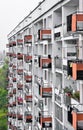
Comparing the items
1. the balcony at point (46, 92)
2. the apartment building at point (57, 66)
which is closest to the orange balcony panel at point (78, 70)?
the apartment building at point (57, 66)

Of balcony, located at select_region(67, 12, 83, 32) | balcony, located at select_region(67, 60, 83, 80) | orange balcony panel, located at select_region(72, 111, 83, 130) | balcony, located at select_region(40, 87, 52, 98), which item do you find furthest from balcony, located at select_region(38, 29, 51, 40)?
orange balcony panel, located at select_region(72, 111, 83, 130)

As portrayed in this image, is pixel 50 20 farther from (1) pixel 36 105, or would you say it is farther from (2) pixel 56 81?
(1) pixel 36 105

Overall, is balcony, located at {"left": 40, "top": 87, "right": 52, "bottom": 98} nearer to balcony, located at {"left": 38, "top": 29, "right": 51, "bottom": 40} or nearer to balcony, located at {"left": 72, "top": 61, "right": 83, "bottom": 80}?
balcony, located at {"left": 38, "top": 29, "right": 51, "bottom": 40}

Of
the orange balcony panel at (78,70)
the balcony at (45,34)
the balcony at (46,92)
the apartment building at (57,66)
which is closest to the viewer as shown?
the orange balcony panel at (78,70)

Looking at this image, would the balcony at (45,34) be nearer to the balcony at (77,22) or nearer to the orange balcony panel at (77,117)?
the balcony at (77,22)

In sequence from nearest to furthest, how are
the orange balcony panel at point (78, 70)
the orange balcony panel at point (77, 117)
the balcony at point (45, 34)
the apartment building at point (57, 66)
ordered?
the orange balcony panel at point (78, 70) → the orange balcony panel at point (77, 117) → the apartment building at point (57, 66) → the balcony at point (45, 34)

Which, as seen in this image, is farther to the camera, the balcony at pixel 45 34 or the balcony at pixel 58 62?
the balcony at pixel 45 34

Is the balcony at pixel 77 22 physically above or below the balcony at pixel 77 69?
above

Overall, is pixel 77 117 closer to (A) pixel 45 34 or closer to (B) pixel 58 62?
(B) pixel 58 62

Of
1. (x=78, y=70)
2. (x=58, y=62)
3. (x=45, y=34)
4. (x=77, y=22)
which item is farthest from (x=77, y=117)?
(x=45, y=34)

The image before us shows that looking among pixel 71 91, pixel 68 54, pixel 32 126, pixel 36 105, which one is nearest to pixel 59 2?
pixel 68 54

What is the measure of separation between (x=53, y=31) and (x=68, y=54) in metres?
5.72

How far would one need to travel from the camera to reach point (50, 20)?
118ft

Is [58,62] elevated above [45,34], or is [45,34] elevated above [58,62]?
[45,34]
